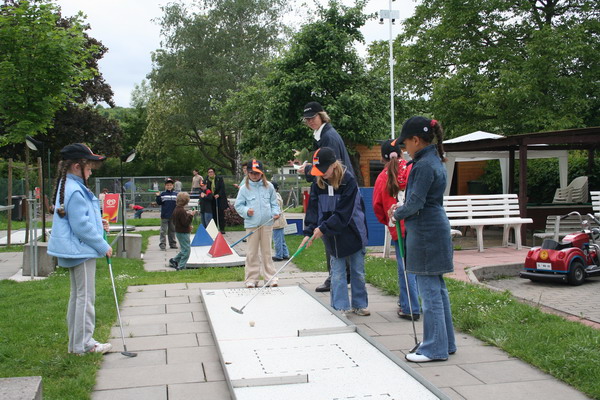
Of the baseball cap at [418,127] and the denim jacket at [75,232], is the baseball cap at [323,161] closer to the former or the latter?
the baseball cap at [418,127]

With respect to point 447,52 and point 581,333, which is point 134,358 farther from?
point 447,52

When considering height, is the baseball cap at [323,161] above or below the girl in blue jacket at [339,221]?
above

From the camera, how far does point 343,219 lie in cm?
566

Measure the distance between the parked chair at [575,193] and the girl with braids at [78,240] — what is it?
579 inches

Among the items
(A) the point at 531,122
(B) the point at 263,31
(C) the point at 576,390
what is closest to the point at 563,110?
(A) the point at 531,122

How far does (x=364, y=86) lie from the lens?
68.8 feet

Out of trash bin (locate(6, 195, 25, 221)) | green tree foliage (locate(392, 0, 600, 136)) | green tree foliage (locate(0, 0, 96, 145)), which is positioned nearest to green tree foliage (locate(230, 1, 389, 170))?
green tree foliage (locate(392, 0, 600, 136))

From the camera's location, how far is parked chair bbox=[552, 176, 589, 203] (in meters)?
16.6

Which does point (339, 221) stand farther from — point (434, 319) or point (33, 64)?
point (33, 64)

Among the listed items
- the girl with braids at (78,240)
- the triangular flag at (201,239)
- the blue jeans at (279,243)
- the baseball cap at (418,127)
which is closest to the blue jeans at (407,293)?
the baseball cap at (418,127)

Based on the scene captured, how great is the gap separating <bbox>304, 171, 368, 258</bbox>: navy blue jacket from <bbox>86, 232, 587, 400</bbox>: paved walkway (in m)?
0.76

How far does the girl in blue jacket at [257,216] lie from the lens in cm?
795

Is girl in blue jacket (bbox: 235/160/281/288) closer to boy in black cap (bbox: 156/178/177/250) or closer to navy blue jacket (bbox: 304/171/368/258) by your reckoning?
navy blue jacket (bbox: 304/171/368/258)

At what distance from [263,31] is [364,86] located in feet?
68.1
